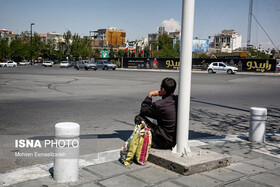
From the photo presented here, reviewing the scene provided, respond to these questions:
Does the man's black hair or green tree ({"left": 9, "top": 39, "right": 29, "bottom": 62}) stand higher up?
green tree ({"left": 9, "top": 39, "right": 29, "bottom": 62})

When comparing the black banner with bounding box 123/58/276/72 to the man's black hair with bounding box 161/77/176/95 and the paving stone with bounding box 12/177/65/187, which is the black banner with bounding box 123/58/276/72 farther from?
the paving stone with bounding box 12/177/65/187

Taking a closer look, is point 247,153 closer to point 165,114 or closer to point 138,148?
point 165,114

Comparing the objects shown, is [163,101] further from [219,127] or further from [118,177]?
[219,127]

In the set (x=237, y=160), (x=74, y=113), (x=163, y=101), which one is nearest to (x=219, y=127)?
(x=237, y=160)

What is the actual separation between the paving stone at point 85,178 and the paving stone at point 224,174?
1.47 m

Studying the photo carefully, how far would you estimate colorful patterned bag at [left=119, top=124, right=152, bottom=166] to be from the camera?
13.8 feet

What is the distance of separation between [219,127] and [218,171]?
327 centimetres

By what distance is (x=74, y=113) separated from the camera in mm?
8383

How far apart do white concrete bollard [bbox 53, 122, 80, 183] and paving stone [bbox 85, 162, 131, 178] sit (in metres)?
0.37

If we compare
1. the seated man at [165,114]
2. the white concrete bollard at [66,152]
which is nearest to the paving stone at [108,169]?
the white concrete bollard at [66,152]

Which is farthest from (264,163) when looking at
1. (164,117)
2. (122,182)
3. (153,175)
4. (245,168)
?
(122,182)

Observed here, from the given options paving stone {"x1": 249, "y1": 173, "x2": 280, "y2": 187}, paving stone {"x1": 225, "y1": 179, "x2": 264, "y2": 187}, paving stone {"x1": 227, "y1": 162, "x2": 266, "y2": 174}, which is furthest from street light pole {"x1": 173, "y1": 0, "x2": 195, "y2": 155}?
paving stone {"x1": 249, "y1": 173, "x2": 280, "y2": 187}

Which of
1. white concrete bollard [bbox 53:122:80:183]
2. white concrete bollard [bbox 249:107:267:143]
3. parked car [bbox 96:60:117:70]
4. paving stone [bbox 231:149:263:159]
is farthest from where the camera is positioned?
parked car [bbox 96:60:117:70]

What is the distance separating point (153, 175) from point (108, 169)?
61 cm
